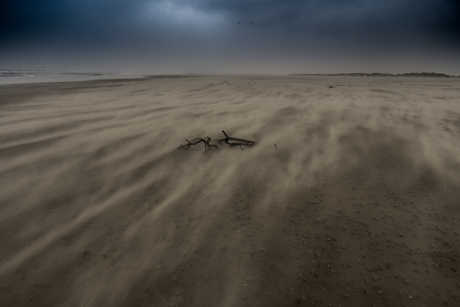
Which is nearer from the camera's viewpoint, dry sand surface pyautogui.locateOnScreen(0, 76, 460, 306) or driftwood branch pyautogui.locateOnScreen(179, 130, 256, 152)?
dry sand surface pyautogui.locateOnScreen(0, 76, 460, 306)

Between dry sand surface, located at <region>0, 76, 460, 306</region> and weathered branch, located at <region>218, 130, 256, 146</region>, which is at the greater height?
weathered branch, located at <region>218, 130, 256, 146</region>

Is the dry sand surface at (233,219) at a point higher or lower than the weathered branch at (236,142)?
lower

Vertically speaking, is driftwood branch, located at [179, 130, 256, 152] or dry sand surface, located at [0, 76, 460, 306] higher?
Answer: driftwood branch, located at [179, 130, 256, 152]

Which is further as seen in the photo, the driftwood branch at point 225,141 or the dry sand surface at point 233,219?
the driftwood branch at point 225,141

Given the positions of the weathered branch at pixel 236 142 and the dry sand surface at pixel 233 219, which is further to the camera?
the weathered branch at pixel 236 142

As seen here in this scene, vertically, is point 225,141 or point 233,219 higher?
point 225,141

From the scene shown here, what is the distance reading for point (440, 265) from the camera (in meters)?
0.93

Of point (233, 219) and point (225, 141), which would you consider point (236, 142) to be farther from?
point (233, 219)

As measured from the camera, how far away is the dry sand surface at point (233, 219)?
34.5 inches

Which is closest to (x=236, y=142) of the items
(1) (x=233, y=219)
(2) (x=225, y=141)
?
(2) (x=225, y=141)

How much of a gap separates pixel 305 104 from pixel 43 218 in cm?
343

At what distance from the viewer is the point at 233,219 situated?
1.21m

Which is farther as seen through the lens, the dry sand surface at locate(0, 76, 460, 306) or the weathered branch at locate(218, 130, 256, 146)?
the weathered branch at locate(218, 130, 256, 146)

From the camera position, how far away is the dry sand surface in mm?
876
